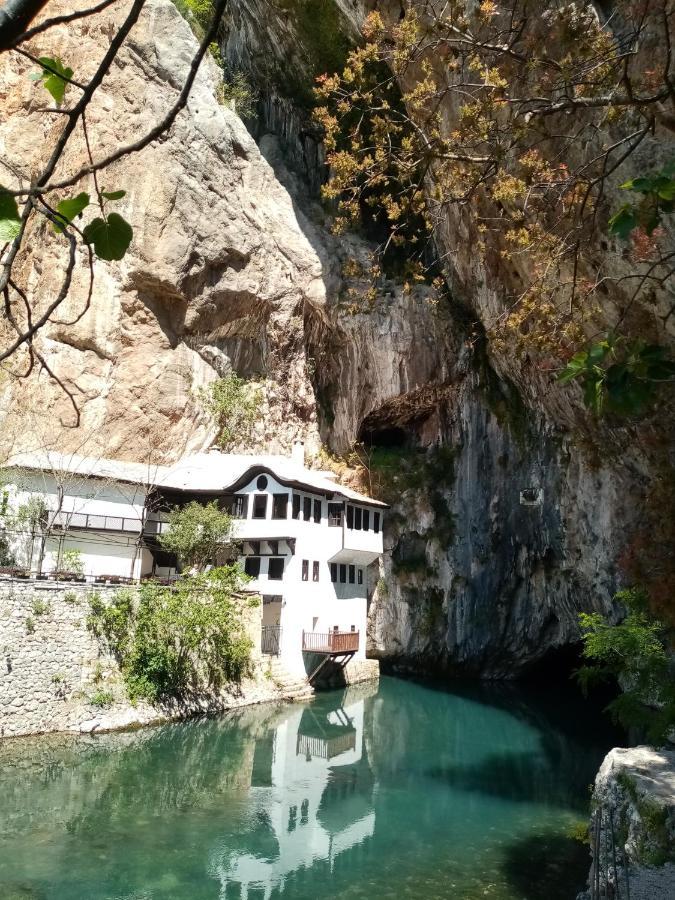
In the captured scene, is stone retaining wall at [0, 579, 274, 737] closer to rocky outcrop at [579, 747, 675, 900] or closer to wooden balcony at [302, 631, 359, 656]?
wooden balcony at [302, 631, 359, 656]

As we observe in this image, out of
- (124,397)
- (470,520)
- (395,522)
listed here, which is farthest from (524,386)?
(124,397)

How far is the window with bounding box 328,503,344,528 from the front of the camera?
94.4ft

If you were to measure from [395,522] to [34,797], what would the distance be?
21.3 metres

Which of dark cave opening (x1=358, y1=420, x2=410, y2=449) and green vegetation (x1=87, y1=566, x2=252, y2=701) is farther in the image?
dark cave opening (x1=358, y1=420, x2=410, y2=449)

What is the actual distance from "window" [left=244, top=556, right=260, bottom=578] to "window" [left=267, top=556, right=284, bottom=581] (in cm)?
51

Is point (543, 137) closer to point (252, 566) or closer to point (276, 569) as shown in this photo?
point (276, 569)

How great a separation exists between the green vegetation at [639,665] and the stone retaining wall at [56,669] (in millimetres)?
11950

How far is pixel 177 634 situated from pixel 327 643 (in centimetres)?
733

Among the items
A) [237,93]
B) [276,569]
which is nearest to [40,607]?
[276,569]

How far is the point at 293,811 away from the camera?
13.5m

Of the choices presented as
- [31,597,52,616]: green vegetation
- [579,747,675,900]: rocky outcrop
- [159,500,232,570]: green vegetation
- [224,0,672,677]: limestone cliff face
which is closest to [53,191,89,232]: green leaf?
[579,747,675,900]: rocky outcrop

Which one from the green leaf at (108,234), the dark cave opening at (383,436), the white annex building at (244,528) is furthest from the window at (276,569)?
the green leaf at (108,234)

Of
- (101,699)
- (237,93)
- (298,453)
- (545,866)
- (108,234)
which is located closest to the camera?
A: (108,234)

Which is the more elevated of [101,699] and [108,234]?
[108,234]
